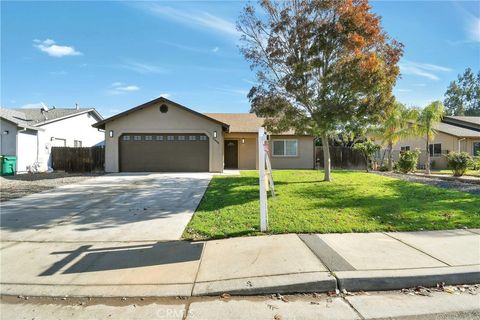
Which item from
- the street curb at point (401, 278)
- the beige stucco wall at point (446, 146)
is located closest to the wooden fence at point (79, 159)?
the street curb at point (401, 278)

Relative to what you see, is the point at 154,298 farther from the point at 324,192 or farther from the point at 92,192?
the point at 92,192

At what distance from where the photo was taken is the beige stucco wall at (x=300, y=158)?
77.4 feet

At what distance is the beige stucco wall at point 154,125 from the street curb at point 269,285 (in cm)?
1538

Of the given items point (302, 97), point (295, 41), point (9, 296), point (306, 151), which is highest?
point (295, 41)

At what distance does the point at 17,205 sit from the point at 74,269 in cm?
593

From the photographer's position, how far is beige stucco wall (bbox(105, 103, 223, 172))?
64.1 ft

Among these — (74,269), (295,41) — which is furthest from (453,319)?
(295,41)

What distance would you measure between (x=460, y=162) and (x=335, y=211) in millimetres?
13393

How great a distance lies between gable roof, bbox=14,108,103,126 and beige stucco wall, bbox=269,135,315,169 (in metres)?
15.4

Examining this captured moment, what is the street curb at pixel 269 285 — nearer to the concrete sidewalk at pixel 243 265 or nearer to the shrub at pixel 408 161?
the concrete sidewalk at pixel 243 265

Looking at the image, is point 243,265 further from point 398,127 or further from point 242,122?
point 242,122

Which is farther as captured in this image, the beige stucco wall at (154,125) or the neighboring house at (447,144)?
the neighboring house at (447,144)

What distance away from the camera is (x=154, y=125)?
19641 mm

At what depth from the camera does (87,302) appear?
402cm
